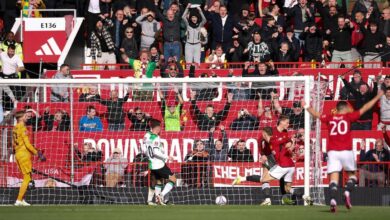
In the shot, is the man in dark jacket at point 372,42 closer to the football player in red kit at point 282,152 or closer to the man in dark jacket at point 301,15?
the man in dark jacket at point 301,15

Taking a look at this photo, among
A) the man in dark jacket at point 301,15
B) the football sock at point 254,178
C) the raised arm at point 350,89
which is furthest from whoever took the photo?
the man in dark jacket at point 301,15

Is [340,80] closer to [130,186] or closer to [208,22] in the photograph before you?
[208,22]

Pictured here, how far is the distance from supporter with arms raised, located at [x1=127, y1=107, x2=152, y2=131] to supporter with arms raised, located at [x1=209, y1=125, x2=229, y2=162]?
1519 mm

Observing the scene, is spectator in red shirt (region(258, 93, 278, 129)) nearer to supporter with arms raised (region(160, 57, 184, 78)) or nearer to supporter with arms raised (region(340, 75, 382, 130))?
supporter with arms raised (region(340, 75, 382, 130))

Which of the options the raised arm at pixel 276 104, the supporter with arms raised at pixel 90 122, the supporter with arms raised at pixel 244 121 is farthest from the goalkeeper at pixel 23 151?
the raised arm at pixel 276 104

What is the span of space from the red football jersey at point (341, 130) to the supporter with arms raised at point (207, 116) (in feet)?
19.6

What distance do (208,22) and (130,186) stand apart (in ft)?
22.5

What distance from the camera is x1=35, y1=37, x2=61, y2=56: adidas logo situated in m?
32.1

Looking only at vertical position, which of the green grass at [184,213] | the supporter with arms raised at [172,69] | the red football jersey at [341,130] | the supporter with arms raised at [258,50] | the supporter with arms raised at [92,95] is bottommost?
the green grass at [184,213]

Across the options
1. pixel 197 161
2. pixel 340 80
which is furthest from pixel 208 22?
pixel 197 161

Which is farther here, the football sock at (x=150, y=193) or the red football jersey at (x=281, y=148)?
the football sock at (x=150, y=193)

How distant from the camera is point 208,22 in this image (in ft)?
102

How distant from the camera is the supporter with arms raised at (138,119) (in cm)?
2680

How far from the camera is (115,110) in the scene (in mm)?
26719
